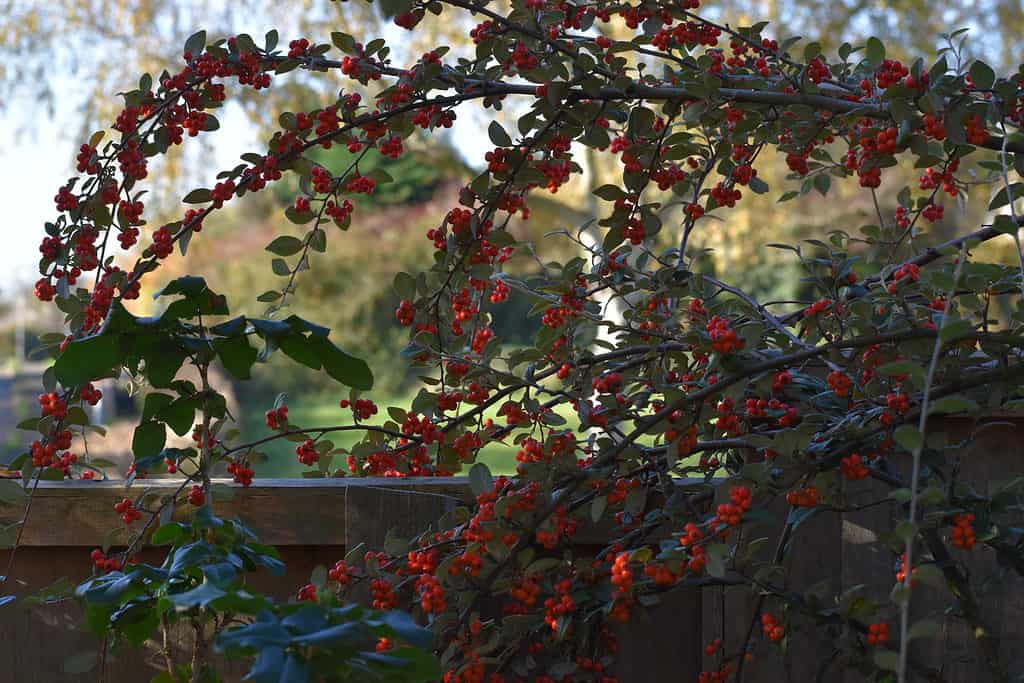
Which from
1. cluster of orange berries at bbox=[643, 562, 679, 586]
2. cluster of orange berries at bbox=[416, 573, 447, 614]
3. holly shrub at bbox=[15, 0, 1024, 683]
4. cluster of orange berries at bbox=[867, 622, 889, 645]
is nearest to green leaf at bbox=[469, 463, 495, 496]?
holly shrub at bbox=[15, 0, 1024, 683]

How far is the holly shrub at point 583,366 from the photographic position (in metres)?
1.17

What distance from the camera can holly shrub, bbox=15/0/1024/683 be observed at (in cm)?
117

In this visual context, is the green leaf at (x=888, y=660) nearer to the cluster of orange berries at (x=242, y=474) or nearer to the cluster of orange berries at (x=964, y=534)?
the cluster of orange berries at (x=964, y=534)

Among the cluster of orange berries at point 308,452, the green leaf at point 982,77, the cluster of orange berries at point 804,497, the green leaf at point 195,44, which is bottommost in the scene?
the cluster of orange berries at point 804,497

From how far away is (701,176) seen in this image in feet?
6.16

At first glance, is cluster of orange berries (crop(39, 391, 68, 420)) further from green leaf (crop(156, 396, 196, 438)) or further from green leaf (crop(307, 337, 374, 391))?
green leaf (crop(307, 337, 374, 391))

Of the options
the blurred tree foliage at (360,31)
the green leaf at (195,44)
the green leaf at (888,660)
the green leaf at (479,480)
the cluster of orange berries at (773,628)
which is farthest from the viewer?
the blurred tree foliage at (360,31)

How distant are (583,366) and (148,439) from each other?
1.91 feet

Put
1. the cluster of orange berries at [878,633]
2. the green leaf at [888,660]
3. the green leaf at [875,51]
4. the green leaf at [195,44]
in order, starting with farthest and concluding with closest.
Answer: the green leaf at [195,44]
the green leaf at [875,51]
the cluster of orange berries at [878,633]
the green leaf at [888,660]

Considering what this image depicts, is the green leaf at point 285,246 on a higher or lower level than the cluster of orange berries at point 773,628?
higher

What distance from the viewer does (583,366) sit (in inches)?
59.6

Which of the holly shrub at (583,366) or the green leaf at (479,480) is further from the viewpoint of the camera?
the green leaf at (479,480)

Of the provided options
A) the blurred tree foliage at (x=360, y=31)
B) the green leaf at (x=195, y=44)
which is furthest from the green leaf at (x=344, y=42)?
the blurred tree foliage at (x=360, y=31)

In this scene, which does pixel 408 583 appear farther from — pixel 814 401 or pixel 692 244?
pixel 692 244
